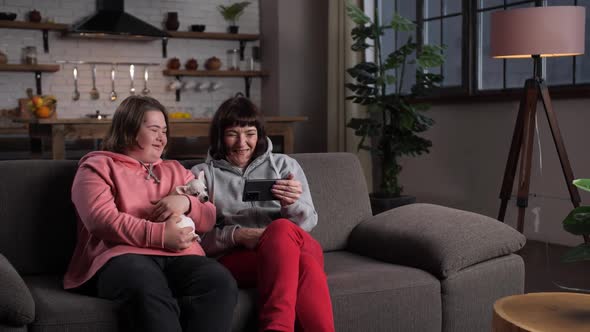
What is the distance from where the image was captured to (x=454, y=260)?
2369 mm

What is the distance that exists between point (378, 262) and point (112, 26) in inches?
177

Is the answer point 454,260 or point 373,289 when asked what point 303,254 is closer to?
point 373,289

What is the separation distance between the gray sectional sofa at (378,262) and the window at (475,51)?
239cm

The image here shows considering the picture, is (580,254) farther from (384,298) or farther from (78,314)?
(78,314)

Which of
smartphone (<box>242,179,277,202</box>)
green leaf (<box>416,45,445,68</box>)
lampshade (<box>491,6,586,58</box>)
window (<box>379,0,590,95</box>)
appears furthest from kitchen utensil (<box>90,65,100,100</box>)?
smartphone (<box>242,179,277,202</box>)

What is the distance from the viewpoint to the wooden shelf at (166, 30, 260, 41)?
6.90 meters

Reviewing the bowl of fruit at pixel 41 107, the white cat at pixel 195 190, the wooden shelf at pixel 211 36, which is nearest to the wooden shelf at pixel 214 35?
the wooden shelf at pixel 211 36

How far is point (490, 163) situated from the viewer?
516cm

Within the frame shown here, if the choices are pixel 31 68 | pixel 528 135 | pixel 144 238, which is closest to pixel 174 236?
pixel 144 238

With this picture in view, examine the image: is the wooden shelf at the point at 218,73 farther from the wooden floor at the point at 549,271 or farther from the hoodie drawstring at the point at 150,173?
the hoodie drawstring at the point at 150,173

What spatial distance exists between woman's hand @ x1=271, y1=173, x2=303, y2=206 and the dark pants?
37 cm

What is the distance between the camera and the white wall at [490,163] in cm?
456

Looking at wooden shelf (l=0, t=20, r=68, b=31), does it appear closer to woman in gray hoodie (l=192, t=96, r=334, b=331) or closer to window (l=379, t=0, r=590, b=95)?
window (l=379, t=0, r=590, b=95)

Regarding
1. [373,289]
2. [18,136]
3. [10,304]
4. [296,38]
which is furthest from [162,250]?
[296,38]
